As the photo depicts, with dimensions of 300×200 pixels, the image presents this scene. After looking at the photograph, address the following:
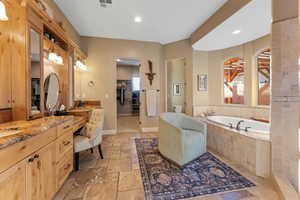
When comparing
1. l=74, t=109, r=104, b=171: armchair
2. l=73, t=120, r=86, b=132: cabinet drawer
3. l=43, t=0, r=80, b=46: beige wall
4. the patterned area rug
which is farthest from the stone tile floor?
l=43, t=0, r=80, b=46: beige wall

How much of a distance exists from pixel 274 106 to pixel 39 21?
3313 mm

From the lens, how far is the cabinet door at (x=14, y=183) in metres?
0.87

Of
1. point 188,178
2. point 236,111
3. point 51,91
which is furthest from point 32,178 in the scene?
point 236,111

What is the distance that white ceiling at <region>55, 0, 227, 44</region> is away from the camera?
2604 millimetres

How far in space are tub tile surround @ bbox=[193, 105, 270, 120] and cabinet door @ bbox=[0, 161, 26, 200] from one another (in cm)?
386

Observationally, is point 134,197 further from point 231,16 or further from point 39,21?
point 231,16

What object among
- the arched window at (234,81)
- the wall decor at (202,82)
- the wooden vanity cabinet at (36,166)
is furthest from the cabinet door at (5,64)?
the arched window at (234,81)

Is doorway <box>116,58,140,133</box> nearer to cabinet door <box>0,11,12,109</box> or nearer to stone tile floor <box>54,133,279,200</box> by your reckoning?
stone tile floor <box>54,133,279,200</box>

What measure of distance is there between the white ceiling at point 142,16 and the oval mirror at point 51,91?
145 centimetres

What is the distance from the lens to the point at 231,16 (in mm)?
2449

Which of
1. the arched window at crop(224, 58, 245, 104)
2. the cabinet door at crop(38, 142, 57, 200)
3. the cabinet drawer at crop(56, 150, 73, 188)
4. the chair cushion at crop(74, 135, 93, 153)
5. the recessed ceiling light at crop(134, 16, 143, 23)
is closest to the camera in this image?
the cabinet door at crop(38, 142, 57, 200)

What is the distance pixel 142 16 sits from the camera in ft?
9.95

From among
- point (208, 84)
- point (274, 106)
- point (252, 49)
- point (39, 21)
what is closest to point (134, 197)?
point (274, 106)

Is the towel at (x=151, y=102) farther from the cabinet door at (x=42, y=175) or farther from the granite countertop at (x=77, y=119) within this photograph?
the cabinet door at (x=42, y=175)
